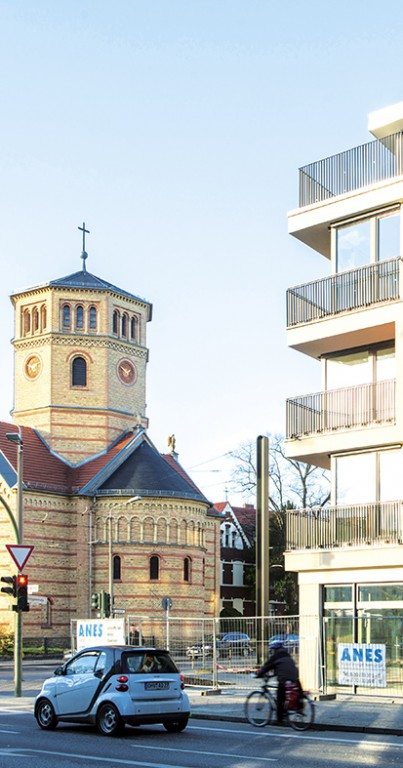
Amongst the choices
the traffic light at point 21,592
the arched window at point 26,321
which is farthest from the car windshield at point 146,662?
the arched window at point 26,321

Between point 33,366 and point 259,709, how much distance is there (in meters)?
53.5

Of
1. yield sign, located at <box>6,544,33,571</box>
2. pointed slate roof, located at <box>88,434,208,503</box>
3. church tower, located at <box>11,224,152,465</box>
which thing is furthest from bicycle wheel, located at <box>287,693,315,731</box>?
church tower, located at <box>11,224,152,465</box>

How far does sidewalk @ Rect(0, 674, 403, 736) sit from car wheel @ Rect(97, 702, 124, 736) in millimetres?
3491

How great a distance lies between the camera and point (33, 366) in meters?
72.0

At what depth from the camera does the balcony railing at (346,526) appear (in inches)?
1043

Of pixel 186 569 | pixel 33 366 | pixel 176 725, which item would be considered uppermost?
pixel 33 366

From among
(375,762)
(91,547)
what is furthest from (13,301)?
(375,762)

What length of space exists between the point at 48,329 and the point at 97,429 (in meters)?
6.62

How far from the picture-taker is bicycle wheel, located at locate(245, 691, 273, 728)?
20.0m

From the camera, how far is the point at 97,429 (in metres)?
70.8

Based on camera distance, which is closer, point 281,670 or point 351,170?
point 281,670

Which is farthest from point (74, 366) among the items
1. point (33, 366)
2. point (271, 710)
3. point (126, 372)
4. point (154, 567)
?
point (271, 710)

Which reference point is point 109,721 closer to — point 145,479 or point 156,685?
point 156,685

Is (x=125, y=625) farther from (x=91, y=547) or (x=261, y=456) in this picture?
(x=91, y=547)
